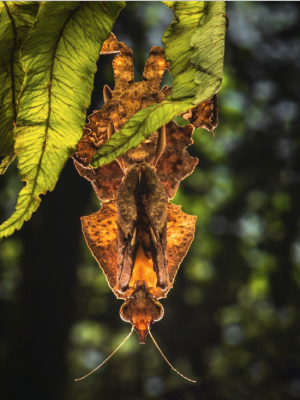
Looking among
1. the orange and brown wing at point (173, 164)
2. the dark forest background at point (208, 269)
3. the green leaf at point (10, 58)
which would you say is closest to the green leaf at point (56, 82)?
the green leaf at point (10, 58)

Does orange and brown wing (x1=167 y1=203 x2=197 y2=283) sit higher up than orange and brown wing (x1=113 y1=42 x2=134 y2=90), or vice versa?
orange and brown wing (x1=113 y1=42 x2=134 y2=90)

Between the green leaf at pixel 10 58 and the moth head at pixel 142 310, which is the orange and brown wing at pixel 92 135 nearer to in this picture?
the green leaf at pixel 10 58

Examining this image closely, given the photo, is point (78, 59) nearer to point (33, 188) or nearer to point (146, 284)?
point (33, 188)

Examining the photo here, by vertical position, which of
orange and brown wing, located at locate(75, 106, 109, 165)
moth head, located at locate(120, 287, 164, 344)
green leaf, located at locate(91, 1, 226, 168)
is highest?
green leaf, located at locate(91, 1, 226, 168)

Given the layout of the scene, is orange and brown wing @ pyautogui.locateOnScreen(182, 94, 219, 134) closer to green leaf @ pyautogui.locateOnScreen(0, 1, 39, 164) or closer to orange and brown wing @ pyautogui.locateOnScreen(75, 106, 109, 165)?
orange and brown wing @ pyautogui.locateOnScreen(75, 106, 109, 165)

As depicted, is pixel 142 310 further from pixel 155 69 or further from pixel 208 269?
pixel 208 269

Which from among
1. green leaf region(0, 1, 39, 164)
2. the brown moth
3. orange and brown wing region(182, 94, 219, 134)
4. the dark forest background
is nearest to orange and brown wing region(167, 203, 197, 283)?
the brown moth
